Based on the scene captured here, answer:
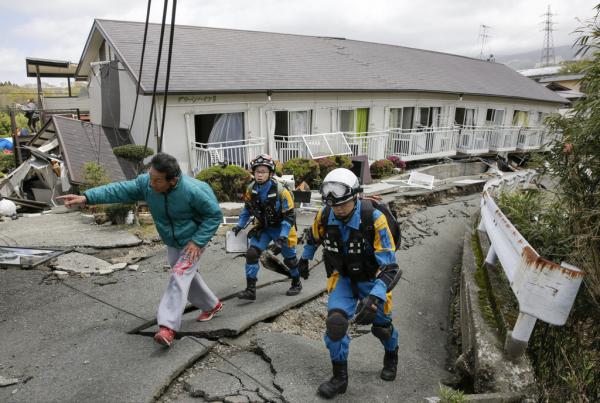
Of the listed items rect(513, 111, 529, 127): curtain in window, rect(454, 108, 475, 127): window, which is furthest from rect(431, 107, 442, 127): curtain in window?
rect(513, 111, 529, 127): curtain in window

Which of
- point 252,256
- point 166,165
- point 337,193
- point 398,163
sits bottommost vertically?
point 398,163

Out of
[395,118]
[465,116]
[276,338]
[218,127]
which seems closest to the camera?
[276,338]

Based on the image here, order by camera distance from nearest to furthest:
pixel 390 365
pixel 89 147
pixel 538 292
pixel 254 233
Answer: pixel 538 292 → pixel 390 365 → pixel 254 233 → pixel 89 147

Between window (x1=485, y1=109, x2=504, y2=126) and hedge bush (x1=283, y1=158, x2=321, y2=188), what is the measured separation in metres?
14.9

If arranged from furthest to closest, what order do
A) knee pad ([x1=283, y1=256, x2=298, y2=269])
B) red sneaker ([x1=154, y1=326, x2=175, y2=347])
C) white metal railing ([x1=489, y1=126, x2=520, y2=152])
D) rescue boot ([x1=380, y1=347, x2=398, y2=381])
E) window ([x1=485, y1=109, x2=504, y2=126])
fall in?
window ([x1=485, y1=109, x2=504, y2=126]) → white metal railing ([x1=489, y1=126, x2=520, y2=152]) → knee pad ([x1=283, y1=256, x2=298, y2=269]) → red sneaker ([x1=154, y1=326, x2=175, y2=347]) → rescue boot ([x1=380, y1=347, x2=398, y2=381])

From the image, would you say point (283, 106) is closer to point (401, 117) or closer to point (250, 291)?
point (401, 117)

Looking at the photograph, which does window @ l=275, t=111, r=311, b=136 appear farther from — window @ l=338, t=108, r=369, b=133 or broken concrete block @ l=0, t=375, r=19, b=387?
broken concrete block @ l=0, t=375, r=19, b=387

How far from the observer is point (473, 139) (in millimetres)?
20141

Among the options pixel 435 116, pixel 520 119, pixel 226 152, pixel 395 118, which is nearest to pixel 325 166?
pixel 226 152

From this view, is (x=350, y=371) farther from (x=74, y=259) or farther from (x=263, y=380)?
(x=74, y=259)

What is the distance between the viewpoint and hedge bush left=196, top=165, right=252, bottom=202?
1023 centimetres

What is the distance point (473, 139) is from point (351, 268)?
62.8ft

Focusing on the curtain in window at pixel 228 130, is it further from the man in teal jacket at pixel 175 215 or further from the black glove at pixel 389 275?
the black glove at pixel 389 275

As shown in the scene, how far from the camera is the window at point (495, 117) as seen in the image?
22953mm
